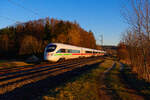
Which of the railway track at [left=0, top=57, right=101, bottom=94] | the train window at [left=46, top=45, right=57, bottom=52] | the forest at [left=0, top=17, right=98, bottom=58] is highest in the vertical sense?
the forest at [left=0, top=17, right=98, bottom=58]

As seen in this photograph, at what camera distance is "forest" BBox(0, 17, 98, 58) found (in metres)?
39.1

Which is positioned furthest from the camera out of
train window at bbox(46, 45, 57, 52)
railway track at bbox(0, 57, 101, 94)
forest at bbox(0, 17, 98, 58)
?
forest at bbox(0, 17, 98, 58)

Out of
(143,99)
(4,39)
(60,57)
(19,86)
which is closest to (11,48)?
(4,39)

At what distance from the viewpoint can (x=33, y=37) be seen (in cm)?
4072

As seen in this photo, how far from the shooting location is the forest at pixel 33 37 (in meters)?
39.1

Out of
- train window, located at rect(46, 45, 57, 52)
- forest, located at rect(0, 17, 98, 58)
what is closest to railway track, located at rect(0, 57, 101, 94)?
train window, located at rect(46, 45, 57, 52)

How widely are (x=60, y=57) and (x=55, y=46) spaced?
7.24 feet

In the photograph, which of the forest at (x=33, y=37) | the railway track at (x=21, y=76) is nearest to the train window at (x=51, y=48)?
the railway track at (x=21, y=76)

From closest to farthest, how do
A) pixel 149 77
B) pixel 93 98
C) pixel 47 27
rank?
pixel 93 98, pixel 149 77, pixel 47 27

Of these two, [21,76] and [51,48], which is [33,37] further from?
[21,76]

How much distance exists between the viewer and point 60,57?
2130cm

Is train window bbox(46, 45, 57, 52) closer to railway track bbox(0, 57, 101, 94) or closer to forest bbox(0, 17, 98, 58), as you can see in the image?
railway track bbox(0, 57, 101, 94)

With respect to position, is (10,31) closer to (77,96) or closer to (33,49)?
(33,49)

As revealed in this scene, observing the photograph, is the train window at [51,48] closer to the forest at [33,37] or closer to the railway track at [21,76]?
the railway track at [21,76]
